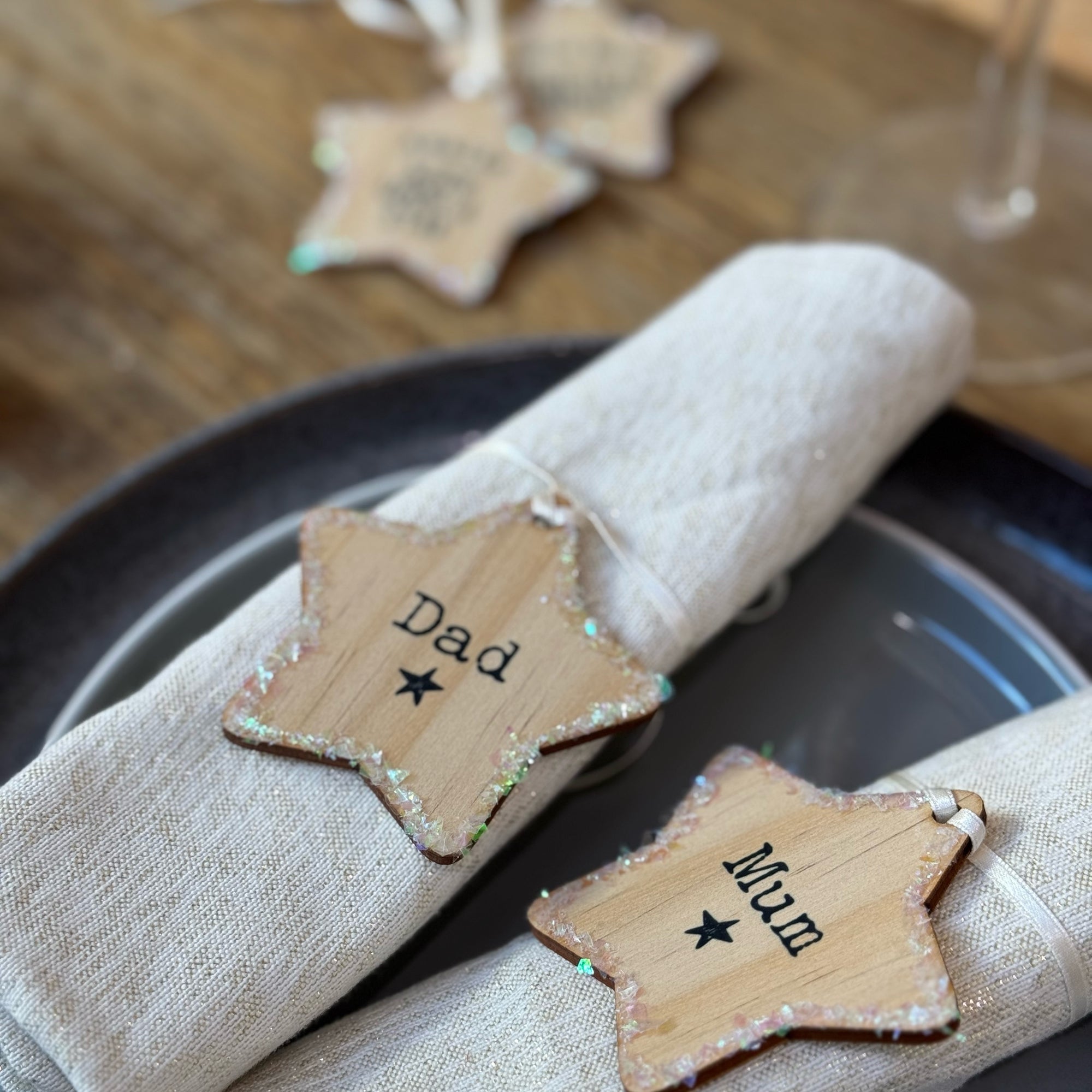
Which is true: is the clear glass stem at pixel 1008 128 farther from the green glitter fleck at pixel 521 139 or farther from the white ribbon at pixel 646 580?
the white ribbon at pixel 646 580

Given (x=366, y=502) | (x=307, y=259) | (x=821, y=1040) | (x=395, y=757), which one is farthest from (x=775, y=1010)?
(x=307, y=259)

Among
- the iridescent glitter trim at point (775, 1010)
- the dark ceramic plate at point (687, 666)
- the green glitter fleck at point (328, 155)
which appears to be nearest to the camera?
the iridescent glitter trim at point (775, 1010)

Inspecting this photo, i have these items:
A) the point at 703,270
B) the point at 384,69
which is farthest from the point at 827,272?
the point at 384,69

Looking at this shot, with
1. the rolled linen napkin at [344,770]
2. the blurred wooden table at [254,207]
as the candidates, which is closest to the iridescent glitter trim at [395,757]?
the rolled linen napkin at [344,770]

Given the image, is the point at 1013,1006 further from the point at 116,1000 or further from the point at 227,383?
the point at 227,383

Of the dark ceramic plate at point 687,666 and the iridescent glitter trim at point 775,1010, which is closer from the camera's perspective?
the iridescent glitter trim at point 775,1010

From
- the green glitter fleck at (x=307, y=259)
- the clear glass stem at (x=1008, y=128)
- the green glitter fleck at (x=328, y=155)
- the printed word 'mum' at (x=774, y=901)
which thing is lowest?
the clear glass stem at (x=1008, y=128)
